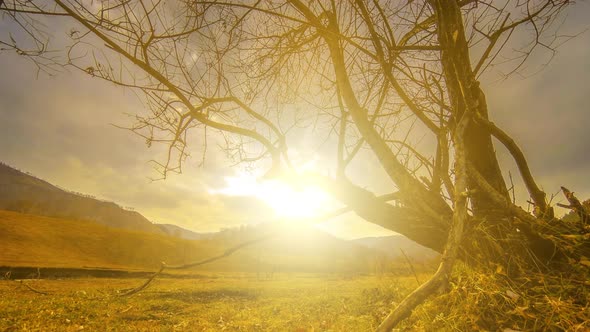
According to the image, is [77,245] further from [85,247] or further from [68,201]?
[68,201]

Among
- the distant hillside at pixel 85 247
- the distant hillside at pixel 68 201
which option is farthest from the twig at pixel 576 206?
the distant hillside at pixel 68 201

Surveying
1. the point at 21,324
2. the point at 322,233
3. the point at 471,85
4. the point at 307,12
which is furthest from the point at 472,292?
the point at 322,233

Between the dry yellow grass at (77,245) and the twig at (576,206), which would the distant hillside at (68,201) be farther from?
the twig at (576,206)

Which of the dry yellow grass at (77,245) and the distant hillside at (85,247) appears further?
the dry yellow grass at (77,245)

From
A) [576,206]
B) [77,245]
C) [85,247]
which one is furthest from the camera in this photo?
[85,247]

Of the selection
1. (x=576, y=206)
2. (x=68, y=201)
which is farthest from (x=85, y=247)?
(x=68, y=201)

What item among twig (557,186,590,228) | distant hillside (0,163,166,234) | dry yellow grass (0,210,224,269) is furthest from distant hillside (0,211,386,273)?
distant hillside (0,163,166,234)

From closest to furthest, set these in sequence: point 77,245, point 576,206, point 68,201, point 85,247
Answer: point 576,206
point 77,245
point 85,247
point 68,201

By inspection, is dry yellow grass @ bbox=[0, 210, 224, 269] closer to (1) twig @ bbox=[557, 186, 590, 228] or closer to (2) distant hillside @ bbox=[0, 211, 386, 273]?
(2) distant hillside @ bbox=[0, 211, 386, 273]

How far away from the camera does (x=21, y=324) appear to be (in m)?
6.02

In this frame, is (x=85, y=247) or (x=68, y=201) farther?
(x=68, y=201)

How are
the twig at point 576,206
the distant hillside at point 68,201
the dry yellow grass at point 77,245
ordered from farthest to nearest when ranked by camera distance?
the distant hillside at point 68,201 → the dry yellow grass at point 77,245 → the twig at point 576,206

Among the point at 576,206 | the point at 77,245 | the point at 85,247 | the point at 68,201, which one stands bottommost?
the point at 85,247

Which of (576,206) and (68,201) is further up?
(68,201)
